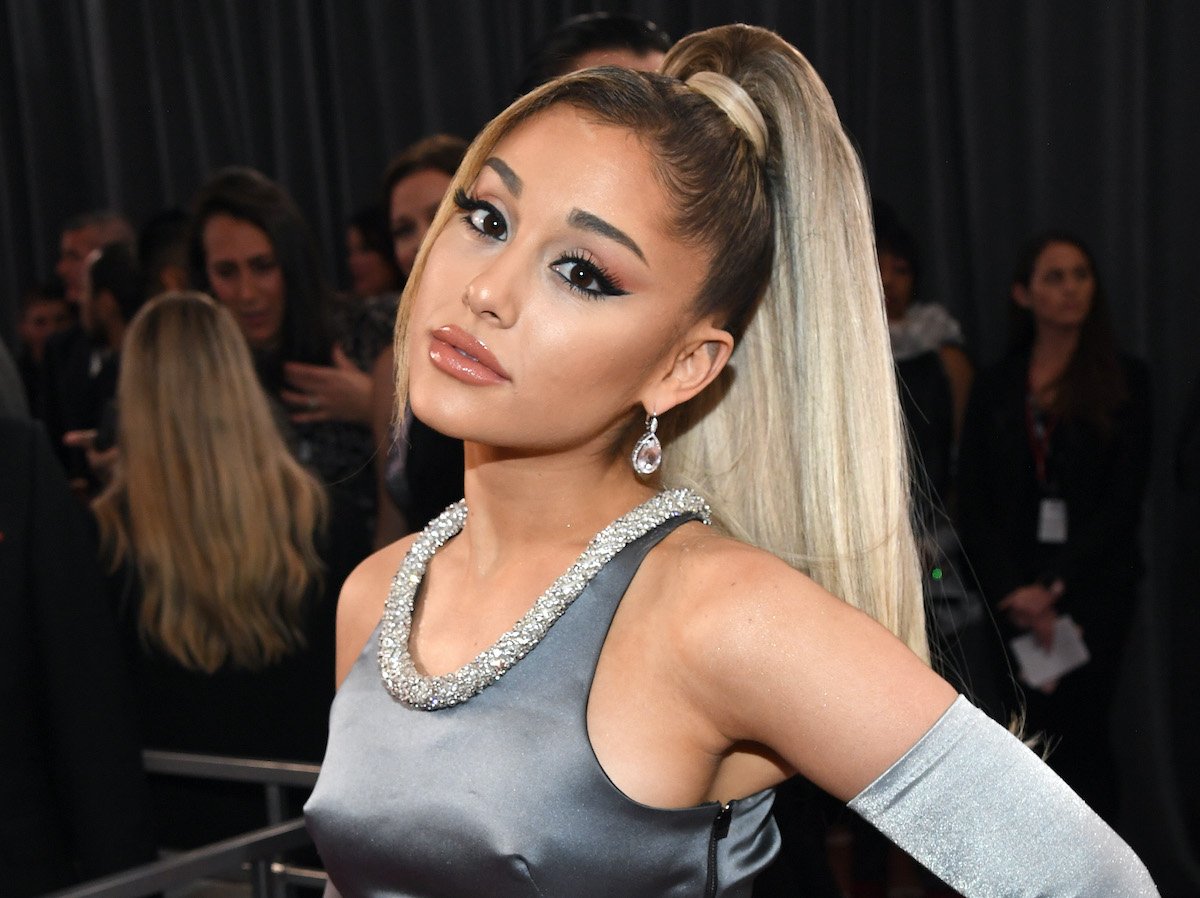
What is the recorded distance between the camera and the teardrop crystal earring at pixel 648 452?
54.5 inches

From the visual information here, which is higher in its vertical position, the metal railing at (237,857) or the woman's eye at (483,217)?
the woman's eye at (483,217)

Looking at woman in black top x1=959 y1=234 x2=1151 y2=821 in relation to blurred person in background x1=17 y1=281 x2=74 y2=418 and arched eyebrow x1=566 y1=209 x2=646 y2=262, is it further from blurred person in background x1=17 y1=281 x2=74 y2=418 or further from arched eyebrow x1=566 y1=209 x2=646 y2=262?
blurred person in background x1=17 y1=281 x2=74 y2=418

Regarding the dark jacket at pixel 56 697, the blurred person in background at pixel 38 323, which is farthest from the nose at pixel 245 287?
the blurred person in background at pixel 38 323

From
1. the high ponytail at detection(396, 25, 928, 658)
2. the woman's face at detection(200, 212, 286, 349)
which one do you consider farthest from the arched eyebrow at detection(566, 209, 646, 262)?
the woman's face at detection(200, 212, 286, 349)

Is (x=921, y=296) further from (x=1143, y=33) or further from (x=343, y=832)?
(x=343, y=832)

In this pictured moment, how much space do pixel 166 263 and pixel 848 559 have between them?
3275mm

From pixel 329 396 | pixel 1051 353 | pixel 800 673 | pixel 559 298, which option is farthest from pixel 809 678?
pixel 1051 353

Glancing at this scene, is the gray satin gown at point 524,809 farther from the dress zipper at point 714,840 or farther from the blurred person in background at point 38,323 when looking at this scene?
the blurred person in background at point 38,323

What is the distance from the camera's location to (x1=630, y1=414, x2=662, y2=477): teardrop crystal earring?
138 centimetres

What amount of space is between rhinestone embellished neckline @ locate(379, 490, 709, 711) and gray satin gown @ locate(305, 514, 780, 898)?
1 cm

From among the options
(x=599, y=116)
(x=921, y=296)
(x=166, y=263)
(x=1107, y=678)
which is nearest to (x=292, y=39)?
(x=166, y=263)

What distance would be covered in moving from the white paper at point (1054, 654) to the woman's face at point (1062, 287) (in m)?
→ 0.80

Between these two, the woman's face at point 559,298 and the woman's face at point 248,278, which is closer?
the woman's face at point 559,298

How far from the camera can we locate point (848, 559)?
56.1 inches
